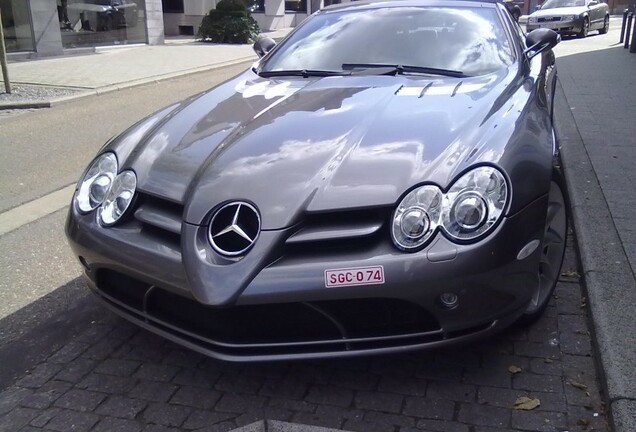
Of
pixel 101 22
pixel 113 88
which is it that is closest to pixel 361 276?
pixel 113 88

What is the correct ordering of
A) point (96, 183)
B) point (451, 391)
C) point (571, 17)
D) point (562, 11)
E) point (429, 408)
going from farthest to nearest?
point (562, 11) < point (571, 17) < point (96, 183) < point (451, 391) < point (429, 408)

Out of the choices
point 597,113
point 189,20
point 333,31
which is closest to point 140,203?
point 333,31

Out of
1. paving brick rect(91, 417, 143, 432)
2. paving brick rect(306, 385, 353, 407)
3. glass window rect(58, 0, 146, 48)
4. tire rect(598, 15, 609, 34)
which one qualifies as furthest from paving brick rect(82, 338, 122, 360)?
tire rect(598, 15, 609, 34)

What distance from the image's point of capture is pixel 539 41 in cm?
454

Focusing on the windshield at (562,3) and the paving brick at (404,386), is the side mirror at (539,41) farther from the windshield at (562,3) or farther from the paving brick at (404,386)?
the windshield at (562,3)

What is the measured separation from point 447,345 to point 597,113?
6.25 meters

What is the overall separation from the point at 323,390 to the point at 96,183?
4.78 ft

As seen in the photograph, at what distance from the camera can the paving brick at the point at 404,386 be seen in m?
2.79

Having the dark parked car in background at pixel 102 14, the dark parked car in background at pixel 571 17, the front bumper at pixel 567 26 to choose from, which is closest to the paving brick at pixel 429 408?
the dark parked car in background at pixel 102 14

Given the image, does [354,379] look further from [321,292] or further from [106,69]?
[106,69]

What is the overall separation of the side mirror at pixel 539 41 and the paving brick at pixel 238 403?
2.97 metres

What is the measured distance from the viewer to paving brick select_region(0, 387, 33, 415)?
282 cm

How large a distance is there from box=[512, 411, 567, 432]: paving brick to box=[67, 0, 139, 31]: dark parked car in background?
668 inches

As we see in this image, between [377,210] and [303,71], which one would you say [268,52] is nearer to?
[303,71]
